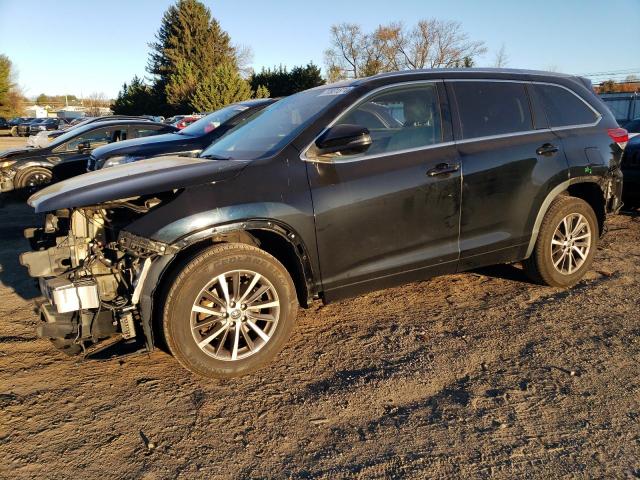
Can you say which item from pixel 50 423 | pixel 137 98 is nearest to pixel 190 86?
pixel 137 98

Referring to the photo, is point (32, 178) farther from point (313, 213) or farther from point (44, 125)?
point (44, 125)

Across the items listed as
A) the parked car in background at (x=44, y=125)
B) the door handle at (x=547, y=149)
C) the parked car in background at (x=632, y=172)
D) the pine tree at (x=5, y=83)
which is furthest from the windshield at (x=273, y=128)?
the pine tree at (x=5, y=83)

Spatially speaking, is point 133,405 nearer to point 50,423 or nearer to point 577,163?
point 50,423

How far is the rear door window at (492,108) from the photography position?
157 inches

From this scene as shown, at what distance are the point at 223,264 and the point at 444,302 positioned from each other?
2.20 metres

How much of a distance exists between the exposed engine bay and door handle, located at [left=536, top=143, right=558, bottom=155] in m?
3.09

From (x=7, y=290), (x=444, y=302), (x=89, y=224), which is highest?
(x=89, y=224)

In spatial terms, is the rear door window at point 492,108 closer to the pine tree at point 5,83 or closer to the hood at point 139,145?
the hood at point 139,145

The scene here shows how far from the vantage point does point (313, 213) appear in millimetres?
3320

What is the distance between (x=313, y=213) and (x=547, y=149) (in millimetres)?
2252

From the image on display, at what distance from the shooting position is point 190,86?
4062 cm

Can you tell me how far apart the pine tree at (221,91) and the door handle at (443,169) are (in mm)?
34002

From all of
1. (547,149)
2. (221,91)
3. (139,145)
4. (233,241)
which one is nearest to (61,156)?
(139,145)

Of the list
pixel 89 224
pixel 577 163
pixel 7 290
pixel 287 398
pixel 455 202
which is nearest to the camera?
pixel 287 398
